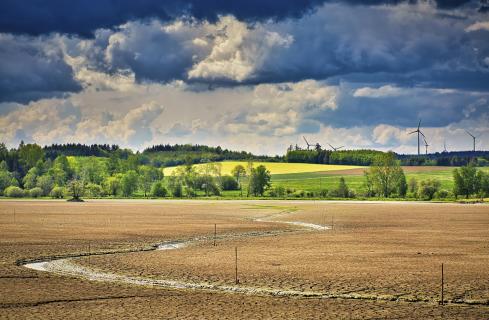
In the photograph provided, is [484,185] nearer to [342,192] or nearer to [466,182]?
[466,182]

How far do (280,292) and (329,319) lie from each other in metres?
5.76

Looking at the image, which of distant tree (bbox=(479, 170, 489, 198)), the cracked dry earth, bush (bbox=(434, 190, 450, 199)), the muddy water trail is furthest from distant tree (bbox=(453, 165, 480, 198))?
the muddy water trail

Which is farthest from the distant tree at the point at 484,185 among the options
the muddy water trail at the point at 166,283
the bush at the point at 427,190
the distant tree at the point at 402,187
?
the muddy water trail at the point at 166,283

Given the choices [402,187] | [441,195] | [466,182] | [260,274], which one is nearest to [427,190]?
[441,195]

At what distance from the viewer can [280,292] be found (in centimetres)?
3162

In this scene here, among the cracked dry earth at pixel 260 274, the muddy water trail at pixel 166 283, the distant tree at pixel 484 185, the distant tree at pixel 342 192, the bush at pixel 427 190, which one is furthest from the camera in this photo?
the distant tree at pixel 342 192

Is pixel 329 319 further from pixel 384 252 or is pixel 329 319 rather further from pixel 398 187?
pixel 398 187

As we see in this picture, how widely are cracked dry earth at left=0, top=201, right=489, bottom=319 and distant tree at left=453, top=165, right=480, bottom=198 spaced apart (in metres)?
124

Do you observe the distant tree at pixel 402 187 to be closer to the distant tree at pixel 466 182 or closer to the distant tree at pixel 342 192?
the distant tree at pixel 342 192

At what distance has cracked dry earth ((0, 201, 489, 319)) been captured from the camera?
90.9 ft

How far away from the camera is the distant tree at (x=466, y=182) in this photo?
182875mm

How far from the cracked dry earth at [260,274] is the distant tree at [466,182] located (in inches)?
4883

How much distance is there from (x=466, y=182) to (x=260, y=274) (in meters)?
159

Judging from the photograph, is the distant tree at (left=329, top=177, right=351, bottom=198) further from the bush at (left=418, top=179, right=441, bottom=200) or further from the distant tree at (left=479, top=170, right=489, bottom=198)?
the distant tree at (left=479, top=170, right=489, bottom=198)
